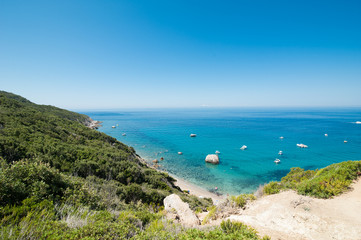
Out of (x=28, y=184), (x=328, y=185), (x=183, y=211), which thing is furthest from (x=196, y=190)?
(x=28, y=184)

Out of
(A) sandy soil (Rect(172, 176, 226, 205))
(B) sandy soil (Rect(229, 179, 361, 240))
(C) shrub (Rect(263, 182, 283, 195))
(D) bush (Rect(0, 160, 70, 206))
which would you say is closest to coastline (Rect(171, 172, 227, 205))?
(A) sandy soil (Rect(172, 176, 226, 205))

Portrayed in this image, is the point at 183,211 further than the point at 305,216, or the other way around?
the point at 183,211

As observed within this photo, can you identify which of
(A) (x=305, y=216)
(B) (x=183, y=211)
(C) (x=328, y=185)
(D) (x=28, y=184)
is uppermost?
(D) (x=28, y=184)

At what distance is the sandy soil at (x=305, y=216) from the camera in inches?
214

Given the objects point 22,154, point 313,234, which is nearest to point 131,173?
point 22,154

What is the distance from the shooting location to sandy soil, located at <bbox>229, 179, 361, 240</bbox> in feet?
17.8

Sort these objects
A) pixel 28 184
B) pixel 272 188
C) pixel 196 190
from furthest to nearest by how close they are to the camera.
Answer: pixel 196 190 < pixel 272 188 < pixel 28 184

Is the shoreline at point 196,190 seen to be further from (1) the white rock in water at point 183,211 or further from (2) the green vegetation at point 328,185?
(2) the green vegetation at point 328,185

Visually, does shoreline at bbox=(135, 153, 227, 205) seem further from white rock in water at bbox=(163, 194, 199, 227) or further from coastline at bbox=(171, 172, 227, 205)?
white rock in water at bbox=(163, 194, 199, 227)

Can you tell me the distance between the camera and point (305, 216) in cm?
627

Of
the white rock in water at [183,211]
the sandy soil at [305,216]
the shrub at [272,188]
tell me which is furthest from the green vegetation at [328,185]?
the white rock in water at [183,211]

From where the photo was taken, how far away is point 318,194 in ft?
26.2

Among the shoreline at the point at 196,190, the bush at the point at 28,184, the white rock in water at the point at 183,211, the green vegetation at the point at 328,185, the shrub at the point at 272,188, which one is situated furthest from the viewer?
the shoreline at the point at 196,190

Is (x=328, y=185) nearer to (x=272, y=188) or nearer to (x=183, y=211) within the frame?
(x=272, y=188)
